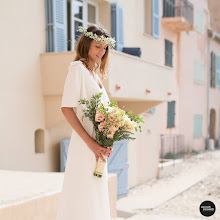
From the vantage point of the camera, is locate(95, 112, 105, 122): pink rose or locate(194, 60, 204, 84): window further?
locate(194, 60, 204, 84): window

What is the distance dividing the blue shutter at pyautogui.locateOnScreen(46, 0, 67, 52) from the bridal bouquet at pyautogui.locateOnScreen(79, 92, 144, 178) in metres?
4.42

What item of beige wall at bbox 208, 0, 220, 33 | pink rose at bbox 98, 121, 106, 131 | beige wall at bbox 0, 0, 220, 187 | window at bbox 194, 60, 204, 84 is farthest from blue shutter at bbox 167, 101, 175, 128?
pink rose at bbox 98, 121, 106, 131

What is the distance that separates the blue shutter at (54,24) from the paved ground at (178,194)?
351 centimetres

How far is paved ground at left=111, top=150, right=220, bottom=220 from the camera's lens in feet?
24.9

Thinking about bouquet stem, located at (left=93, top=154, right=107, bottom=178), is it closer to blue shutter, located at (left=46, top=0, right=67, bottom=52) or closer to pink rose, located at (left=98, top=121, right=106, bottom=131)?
pink rose, located at (left=98, top=121, right=106, bottom=131)

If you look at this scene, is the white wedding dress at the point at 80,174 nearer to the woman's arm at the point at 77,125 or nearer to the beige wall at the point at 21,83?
Result: the woman's arm at the point at 77,125

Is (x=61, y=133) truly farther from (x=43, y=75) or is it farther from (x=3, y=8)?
(x=3, y=8)

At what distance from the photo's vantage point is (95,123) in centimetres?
242

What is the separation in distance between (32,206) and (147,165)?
7.69 m

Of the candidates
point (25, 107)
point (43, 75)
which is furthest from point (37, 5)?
point (25, 107)

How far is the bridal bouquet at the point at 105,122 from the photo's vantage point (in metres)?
2.34

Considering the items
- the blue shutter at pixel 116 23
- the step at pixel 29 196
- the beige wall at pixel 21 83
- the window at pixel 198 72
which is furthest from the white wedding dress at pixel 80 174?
the window at pixel 198 72

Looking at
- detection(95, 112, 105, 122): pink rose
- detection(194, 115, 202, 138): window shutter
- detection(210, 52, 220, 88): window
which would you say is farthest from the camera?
detection(210, 52, 220, 88): window

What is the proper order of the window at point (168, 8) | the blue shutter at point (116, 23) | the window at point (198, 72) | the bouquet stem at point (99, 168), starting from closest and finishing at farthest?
the bouquet stem at point (99, 168), the blue shutter at point (116, 23), the window at point (168, 8), the window at point (198, 72)
